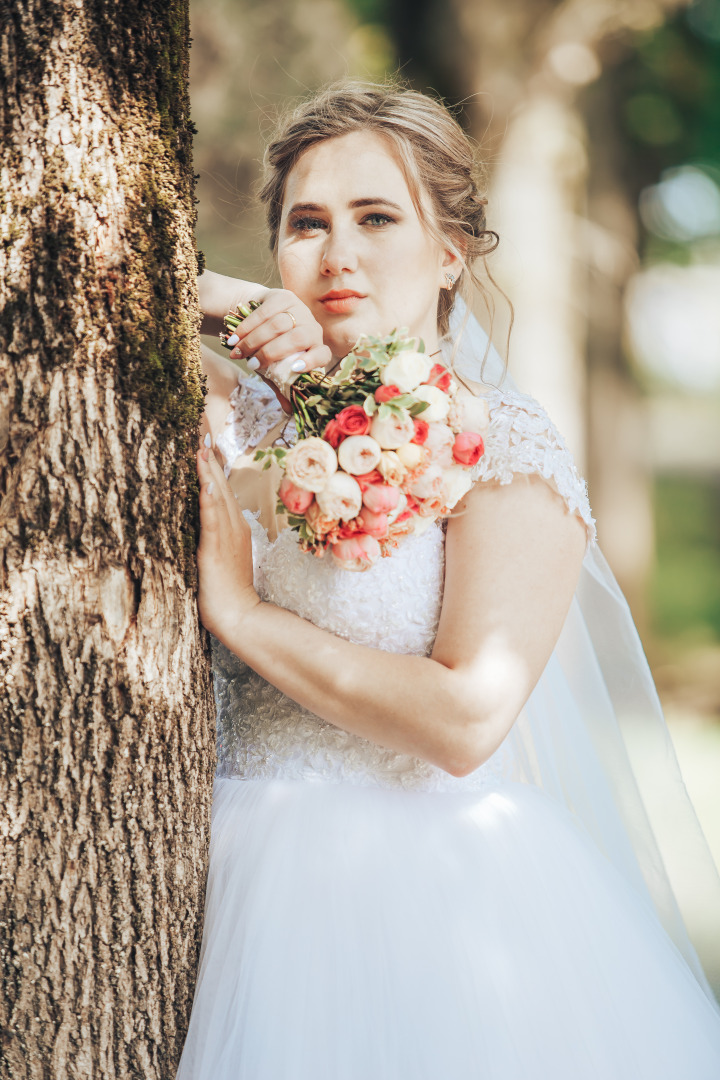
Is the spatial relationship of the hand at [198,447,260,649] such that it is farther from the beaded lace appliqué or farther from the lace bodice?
the beaded lace appliqué

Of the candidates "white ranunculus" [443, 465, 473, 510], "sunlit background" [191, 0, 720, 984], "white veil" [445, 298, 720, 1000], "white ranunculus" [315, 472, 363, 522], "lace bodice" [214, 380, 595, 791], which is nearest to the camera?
"white ranunculus" [315, 472, 363, 522]

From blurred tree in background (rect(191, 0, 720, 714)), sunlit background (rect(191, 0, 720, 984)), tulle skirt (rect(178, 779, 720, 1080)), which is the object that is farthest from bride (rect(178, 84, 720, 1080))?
sunlit background (rect(191, 0, 720, 984))

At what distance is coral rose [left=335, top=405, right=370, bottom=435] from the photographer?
179 cm

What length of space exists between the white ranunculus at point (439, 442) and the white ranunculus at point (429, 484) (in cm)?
2

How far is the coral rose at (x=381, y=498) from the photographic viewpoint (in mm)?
1760

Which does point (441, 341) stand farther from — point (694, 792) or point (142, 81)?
point (694, 792)

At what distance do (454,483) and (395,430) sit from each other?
0.63 ft

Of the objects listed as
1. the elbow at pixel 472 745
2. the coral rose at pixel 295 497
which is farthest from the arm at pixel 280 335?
the elbow at pixel 472 745

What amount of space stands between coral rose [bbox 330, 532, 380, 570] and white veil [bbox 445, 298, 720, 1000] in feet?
2.46

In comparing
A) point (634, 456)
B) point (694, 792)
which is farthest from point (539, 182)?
point (694, 792)

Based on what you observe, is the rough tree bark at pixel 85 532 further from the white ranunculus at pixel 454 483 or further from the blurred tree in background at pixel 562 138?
the blurred tree in background at pixel 562 138

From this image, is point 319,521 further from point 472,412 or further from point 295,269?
point 295,269

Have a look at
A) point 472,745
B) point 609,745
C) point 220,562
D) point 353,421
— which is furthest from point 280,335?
point 609,745

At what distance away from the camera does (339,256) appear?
7.09 feet
